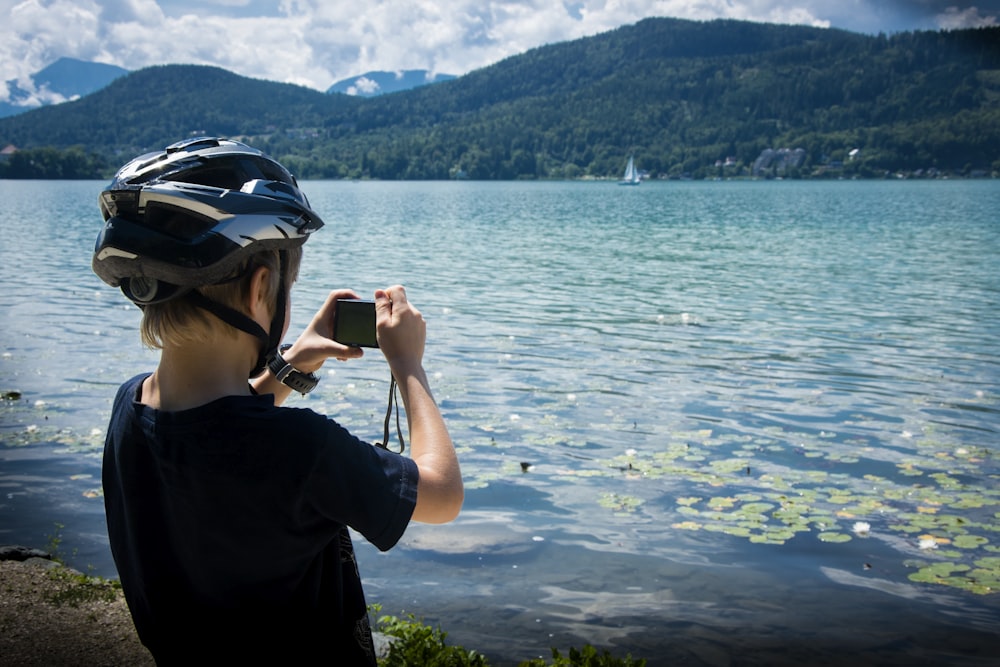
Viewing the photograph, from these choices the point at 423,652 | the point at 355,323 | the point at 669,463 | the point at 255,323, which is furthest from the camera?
the point at 669,463

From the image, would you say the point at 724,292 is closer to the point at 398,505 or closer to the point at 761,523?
the point at 761,523

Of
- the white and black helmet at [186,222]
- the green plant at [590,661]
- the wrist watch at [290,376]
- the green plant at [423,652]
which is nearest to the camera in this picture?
the white and black helmet at [186,222]

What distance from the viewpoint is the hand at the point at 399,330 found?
8.46 feet

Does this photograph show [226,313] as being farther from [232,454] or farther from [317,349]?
[317,349]

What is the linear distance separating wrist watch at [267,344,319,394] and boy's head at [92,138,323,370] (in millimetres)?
232

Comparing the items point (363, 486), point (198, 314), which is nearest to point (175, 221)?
point (198, 314)

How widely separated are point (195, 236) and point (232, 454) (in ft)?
1.83

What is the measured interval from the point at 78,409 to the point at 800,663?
9441mm

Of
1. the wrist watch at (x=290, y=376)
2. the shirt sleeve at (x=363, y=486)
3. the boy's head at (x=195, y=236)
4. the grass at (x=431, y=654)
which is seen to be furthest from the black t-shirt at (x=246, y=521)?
the grass at (x=431, y=654)

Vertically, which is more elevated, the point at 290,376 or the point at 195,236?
the point at 195,236

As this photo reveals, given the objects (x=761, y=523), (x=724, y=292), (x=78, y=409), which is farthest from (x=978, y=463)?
(x=724, y=292)

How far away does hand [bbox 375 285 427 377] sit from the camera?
2.58 m

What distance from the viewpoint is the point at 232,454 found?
224 cm

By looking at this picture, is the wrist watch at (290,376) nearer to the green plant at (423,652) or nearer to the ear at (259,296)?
the ear at (259,296)
